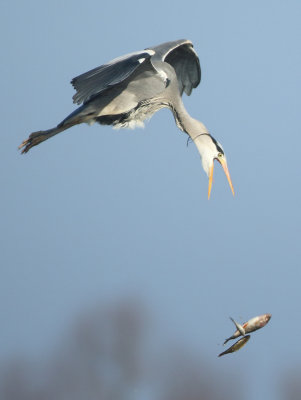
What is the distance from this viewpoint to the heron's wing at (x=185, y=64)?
7.72 metres

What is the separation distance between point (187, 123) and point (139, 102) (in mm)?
376

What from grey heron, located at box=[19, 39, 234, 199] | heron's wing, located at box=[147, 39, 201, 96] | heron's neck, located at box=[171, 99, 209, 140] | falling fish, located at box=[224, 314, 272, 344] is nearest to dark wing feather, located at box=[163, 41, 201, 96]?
heron's wing, located at box=[147, 39, 201, 96]

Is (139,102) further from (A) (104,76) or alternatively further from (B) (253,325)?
(B) (253,325)

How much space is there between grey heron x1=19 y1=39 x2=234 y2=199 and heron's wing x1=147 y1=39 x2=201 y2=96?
1.09 feet

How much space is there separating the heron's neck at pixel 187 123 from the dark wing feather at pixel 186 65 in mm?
601

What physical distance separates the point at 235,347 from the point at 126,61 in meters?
2.25

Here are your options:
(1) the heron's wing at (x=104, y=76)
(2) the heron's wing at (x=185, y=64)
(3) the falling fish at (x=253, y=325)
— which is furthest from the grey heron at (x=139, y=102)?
(3) the falling fish at (x=253, y=325)

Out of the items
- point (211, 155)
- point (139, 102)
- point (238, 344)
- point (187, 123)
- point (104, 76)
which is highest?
point (104, 76)

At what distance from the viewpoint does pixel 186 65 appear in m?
8.00

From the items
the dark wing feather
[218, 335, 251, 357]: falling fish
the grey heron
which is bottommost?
[218, 335, 251, 357]: falling fish

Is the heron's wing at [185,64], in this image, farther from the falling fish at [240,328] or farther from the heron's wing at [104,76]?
the falling fish at [240,328]

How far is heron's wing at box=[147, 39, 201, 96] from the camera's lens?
25.3ft

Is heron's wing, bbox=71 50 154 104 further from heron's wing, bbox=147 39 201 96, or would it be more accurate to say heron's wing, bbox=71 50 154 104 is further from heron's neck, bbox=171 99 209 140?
heron's wing, bbox=147 39 201 96

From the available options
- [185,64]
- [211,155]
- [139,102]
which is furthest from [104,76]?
[185,64]
